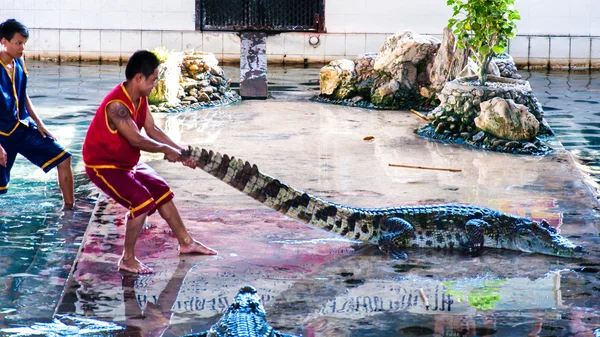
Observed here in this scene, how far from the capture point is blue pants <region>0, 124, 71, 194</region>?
7062mm

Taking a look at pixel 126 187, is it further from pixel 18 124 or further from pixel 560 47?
pixel 560 47

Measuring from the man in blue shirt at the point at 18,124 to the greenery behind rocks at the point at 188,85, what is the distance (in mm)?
4982

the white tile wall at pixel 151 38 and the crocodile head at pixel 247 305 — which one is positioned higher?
the white tile wall at pixel 151 38

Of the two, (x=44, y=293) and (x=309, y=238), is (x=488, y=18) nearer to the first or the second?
(x=309, y=238)

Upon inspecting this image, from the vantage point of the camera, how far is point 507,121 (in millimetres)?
10297

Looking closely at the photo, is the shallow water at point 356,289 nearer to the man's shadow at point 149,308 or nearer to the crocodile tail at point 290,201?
the man's shadow at point 149,308

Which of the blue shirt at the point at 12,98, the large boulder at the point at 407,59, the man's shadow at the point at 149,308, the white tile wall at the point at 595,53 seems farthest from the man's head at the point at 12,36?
the white tile wall at the point at 595,53

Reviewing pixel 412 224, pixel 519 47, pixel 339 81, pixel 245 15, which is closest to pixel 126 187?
pixel 412 224

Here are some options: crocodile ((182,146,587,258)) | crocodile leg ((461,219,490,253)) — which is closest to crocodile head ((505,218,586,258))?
crocodile ((182,146,587,258))

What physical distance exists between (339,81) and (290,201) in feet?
24.1

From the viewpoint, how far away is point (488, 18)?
10531 mm

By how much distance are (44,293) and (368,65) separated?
888cm

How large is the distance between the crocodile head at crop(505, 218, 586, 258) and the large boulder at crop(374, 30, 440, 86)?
689 cm

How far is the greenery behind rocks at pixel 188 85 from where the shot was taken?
12461mm
